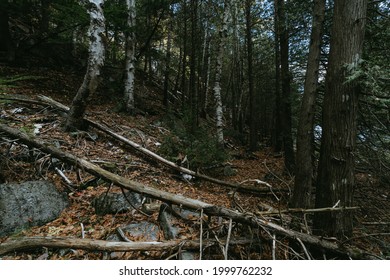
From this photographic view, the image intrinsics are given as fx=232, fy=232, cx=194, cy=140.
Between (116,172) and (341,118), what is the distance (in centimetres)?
391

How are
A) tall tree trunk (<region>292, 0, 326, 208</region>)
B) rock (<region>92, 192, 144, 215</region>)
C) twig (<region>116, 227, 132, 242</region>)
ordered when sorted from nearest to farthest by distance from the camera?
twig (<region>116, 227, 132, 242</region>) → rock (<region>92, 192, 144, 215</region>) → tall tree trunk (<region>292, 0, 326, 208</region>)

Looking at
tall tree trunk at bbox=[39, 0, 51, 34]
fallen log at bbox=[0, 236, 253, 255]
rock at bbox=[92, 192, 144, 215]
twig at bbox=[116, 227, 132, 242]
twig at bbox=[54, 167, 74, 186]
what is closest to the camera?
fallen log at bbox=[0, 236, 253, 255]

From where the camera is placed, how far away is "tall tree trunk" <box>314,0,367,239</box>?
286cm

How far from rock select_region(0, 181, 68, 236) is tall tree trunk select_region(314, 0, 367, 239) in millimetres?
3776

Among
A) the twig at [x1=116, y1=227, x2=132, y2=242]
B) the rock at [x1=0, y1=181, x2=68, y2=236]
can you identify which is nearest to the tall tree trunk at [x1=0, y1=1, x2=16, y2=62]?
the rock at [x1=0, y1=181, x2=68, y2=236]

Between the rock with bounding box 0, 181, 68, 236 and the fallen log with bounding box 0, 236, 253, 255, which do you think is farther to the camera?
the rock with bounding box 0, 181, 68, 236

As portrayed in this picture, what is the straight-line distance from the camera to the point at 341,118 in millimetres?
2896

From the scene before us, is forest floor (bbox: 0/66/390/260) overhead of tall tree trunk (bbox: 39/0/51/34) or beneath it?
beneath

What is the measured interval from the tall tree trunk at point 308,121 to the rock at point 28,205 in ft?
13.6

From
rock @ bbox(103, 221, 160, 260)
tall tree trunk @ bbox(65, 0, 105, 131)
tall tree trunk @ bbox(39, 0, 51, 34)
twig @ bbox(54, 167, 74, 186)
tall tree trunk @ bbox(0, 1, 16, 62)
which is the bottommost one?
rock @ bbox(103, 221, 160, 260)

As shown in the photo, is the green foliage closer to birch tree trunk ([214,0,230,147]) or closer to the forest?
the forest
